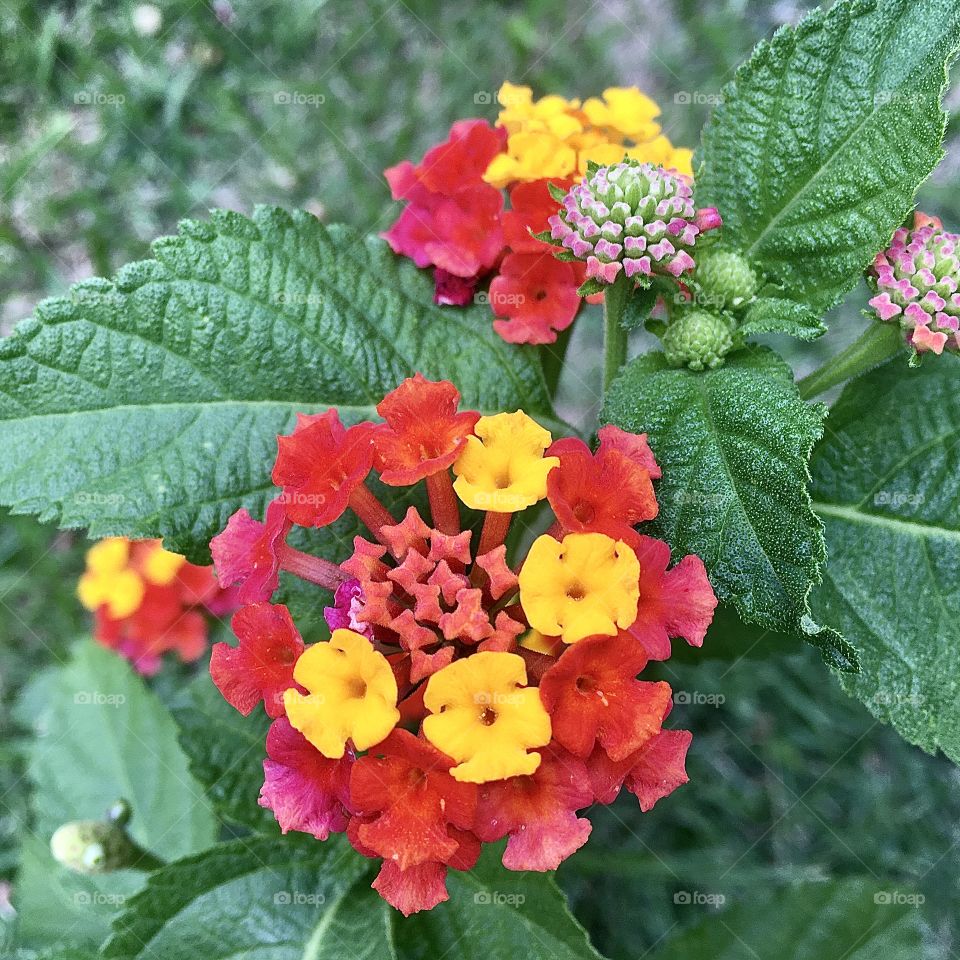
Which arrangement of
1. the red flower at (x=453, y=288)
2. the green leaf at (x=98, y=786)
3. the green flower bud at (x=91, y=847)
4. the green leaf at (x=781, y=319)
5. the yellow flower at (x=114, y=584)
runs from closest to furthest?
the green leaf at (x=781, y=319) < the red flower at (x=453, y=288) < the green flower bud at (x=91, y=847) < the green leaf at (x=98, y=786) < the yellow flower at (x=114, y=584)

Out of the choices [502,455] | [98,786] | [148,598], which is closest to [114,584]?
→ [148,598]

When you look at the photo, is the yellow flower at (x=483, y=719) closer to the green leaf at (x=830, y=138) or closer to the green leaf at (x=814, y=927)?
the green leaf at (x=830, y=138)

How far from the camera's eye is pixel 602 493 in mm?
1026

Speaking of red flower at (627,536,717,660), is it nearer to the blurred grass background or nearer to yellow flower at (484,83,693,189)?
yellow flower at (484,83,693,189)

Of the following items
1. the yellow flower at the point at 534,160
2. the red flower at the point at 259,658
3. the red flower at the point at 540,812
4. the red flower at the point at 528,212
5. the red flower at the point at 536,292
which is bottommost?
the red flower at the point at 540,812

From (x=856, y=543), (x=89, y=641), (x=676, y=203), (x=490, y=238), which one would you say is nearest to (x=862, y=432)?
(x=856, y=543)

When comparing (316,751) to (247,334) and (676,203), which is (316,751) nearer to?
(247,334)

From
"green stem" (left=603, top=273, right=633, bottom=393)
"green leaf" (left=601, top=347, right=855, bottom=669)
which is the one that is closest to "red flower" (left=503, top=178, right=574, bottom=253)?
"green stem" (left=603, top=273, right=633, bottom=393)

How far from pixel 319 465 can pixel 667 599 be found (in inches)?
16.1

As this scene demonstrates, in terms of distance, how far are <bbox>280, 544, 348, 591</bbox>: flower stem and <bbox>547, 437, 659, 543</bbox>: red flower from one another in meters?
0.29

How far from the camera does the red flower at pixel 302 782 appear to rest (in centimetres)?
Answer: 99

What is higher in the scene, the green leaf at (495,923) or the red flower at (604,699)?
the red flower at (604,699)

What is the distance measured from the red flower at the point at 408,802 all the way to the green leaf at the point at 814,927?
0.95 meters

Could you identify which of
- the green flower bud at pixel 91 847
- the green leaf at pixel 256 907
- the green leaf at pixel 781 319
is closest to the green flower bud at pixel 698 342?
the green leaf at pixel 781 319
